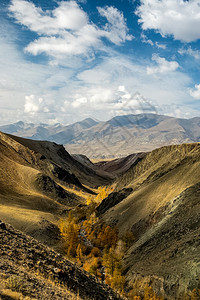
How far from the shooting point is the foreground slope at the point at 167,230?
28.8m

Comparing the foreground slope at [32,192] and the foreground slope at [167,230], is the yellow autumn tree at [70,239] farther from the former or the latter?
the foreground slope at [167,230]

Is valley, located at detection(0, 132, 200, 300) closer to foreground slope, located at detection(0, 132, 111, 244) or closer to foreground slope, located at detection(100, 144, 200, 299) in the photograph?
foreground slope, located at detection(100, 144, 200, 299)

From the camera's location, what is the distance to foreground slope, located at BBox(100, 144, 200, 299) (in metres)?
28.8

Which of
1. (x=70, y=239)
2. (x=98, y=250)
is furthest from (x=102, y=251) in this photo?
(x=70, y=239)

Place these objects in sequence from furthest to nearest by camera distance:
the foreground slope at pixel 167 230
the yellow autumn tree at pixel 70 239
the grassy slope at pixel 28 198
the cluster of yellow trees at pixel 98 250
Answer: the grassy slope at pixel 28 198
the yellow autumn tree at pixel 70 239
the cluster of yellow trees at pixel 98 250
the foreground slope at pixel 167 230

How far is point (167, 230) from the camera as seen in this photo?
40875mm

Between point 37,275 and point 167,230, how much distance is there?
29.7 m

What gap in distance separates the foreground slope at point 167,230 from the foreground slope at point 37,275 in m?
11.5

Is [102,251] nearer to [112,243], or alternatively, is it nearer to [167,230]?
[112,243]

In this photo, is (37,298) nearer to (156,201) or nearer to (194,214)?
(194,214)

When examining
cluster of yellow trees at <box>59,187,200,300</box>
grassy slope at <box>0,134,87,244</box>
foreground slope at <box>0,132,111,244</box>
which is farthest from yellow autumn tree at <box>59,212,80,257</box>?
grassy slope at <box>0,134,87,244</box>

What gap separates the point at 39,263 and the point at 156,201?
142 feet

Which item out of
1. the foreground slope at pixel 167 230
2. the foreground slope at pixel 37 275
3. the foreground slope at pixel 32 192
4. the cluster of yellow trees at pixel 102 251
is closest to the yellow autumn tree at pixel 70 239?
the cluster of yellow trees at pixel 102 251

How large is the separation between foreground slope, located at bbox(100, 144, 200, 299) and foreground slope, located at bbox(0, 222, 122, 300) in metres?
11.5
